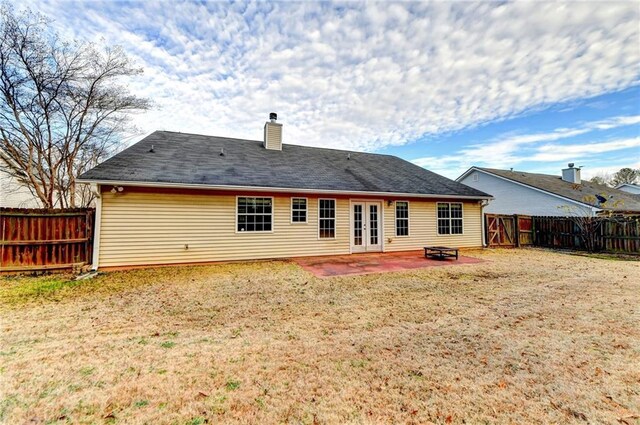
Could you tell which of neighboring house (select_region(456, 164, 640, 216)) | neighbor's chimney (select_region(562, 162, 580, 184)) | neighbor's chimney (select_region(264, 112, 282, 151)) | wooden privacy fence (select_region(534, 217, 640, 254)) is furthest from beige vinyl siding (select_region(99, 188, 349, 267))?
neighbor's chimney (select_region(562, 162, 580, 184))

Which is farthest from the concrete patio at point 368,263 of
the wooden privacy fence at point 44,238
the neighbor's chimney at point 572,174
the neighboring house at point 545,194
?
the neighbor's chimney at point 572,174

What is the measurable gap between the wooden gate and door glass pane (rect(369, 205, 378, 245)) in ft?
20.4

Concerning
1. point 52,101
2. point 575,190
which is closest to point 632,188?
point 575,190

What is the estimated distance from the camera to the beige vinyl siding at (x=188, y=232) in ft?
25.7

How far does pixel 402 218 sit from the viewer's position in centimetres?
1144

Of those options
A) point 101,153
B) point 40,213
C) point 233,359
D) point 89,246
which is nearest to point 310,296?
point 233,359

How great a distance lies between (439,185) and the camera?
41.5ft

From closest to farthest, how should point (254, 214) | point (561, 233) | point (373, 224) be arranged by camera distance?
1. point (254, 214)
2. point (373, 224)
3. point (561, 233)

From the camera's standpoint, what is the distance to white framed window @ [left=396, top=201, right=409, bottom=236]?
37.3 feet

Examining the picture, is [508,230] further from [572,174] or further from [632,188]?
[632,188]

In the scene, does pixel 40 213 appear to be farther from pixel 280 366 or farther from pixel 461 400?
pixel 461 400

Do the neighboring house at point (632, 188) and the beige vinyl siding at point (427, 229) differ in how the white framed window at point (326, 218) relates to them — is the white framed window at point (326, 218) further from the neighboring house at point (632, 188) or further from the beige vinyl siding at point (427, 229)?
the neighboring house at point (632, 188)

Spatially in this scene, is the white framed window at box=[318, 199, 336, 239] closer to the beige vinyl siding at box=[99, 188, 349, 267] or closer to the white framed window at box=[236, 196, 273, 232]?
the beige vinyl siding at box=[99, 188, 349, 267]

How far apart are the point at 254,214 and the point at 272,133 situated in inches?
202
